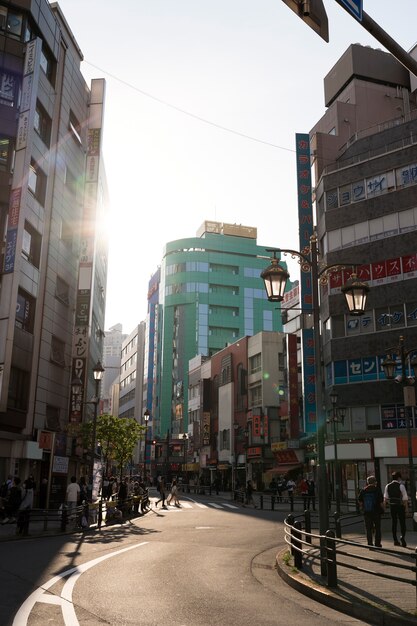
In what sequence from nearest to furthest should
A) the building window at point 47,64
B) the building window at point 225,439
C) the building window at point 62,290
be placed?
the building window at point 47,64, the building window at point 62,290, the building window at point 225,439

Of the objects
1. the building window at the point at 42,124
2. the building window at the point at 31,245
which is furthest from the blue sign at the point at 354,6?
the building window at the point at 42,124

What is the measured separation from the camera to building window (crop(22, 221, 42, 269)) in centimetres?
3294

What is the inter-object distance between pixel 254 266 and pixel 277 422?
60599 millimetres

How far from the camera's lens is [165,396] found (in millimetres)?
107188

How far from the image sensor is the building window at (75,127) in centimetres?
4121

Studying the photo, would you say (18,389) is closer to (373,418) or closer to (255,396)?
(373,418)

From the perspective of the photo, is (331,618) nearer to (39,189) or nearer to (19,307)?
(19,307)

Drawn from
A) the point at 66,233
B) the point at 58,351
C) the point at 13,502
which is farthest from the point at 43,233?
the point at 13,502

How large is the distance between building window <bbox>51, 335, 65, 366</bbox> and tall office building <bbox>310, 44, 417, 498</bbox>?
17.9 meters

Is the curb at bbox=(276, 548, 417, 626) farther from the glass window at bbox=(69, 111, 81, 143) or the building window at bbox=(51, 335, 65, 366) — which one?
the glass window at bbox=(69, 111, 81, 143)

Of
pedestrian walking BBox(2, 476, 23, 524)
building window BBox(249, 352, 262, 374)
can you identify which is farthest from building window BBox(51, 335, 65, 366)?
building window BBox(249, 352, 262, 374)

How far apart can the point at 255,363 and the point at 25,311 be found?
125 ft

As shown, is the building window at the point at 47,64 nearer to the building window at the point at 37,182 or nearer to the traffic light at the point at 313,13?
the building window at the point at 37,182

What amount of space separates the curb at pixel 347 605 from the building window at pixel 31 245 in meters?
26.1
